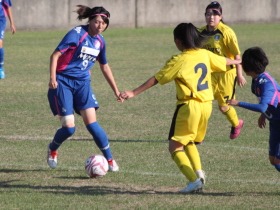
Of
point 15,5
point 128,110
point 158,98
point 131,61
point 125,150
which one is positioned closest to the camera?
point 125,150

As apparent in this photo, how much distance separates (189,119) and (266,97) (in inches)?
27.7

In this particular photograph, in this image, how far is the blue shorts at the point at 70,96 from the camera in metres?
6.25

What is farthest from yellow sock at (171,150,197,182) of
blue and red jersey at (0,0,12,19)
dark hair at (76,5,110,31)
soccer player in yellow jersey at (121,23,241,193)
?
blue and red jersey at (0,0,12,19)

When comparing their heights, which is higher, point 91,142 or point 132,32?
point 91,142

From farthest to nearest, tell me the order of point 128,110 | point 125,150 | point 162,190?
1. point 128,110
2. point 125,150
3. point 162,190

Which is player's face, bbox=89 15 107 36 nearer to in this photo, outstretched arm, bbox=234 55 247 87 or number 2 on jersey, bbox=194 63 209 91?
number 2 on jersey, bbox=194 63 209 91

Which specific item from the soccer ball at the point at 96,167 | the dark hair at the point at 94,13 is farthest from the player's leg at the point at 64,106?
the dark hair at the point at 94,13

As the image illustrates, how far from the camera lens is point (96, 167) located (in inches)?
237

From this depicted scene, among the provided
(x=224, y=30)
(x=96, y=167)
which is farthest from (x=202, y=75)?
(x=224, y=30)

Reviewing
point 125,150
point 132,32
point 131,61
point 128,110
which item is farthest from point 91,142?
point 132,32

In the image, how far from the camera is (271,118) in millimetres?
5422

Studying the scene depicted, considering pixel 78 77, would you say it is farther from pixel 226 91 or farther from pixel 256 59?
pixel 226 91

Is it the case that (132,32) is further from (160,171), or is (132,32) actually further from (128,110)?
(160,171)

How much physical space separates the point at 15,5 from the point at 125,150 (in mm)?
19384
